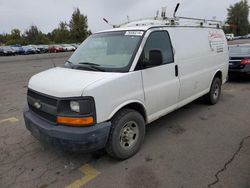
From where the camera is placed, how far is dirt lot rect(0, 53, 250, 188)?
289 centimetres

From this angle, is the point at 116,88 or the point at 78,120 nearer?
the point at 78,120

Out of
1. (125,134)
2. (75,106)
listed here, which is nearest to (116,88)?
(75,106)

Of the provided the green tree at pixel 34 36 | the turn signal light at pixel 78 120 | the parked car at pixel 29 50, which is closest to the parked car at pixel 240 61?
the turn signal light at pixel 78 120

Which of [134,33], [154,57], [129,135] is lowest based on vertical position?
[129,135]

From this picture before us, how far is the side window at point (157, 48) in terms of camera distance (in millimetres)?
3394

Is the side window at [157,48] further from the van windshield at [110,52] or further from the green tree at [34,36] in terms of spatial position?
the green tree at [34,36]

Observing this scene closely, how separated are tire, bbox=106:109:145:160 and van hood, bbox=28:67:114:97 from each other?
0.66 metres

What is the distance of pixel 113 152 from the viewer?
3.18m

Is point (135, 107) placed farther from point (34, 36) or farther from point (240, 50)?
point (34, 36)

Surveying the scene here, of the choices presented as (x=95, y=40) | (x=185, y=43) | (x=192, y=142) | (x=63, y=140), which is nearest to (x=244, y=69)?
(x=185, y=43)

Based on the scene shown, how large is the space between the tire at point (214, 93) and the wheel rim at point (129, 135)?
9.68 ft

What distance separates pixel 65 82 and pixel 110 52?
1000 millimetres

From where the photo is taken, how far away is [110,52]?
3586mm

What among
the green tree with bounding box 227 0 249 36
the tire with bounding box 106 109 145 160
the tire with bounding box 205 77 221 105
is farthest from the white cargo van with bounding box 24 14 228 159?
the green tree with bounding box 227 0 249 36
